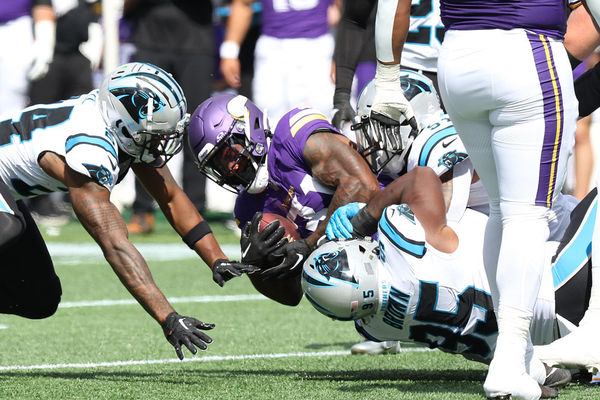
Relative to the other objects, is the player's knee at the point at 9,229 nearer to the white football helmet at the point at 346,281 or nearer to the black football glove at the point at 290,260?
the black football glove at the point at 290,260

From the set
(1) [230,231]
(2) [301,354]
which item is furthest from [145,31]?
(2) [301,354]

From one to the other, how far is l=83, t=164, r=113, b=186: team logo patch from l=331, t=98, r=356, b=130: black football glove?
68.2 inches

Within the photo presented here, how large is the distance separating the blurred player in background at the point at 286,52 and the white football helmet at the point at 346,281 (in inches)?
215

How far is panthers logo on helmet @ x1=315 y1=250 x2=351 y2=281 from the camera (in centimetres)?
400

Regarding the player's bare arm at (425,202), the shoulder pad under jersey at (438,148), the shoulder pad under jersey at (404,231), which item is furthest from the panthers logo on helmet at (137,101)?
the shoulder pad under jersey at (404,231)

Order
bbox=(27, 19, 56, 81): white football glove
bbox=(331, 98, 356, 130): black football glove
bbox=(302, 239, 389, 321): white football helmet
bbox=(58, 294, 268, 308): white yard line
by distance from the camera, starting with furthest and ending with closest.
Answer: bbox=(27, 19, 56, 81): white football glove, bbox=(58, 294, 268, 308): white yard line, bbox=(331, 98, 356, 130): black football glove, bbox=(302, 239, 389, 321): white football helmet

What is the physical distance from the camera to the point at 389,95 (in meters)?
3.99

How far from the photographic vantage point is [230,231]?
34.3ft

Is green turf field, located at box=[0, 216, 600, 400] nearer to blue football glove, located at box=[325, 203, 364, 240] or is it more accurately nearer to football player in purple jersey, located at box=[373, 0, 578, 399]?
football player in purple jersey, located at box=[373, 0, 578, 399]

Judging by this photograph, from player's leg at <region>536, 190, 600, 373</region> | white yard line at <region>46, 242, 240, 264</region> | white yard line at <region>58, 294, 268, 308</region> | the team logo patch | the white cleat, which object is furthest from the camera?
white yard line at <region>46, 242, 240, 264</region>

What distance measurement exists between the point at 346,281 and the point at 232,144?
3.98 ft

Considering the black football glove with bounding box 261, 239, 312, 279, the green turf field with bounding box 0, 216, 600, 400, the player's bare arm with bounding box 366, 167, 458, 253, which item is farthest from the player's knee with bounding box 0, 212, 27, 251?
the player's bare arm with bounding box 366, 167, 458, 253

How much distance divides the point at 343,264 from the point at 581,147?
4.93 metres

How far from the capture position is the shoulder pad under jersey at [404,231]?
3.93 metres
